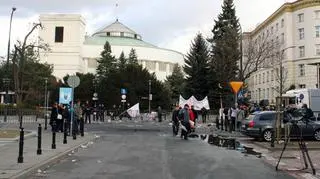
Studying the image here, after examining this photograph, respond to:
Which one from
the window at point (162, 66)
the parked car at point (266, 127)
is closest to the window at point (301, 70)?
the parked car at point (266, 127)

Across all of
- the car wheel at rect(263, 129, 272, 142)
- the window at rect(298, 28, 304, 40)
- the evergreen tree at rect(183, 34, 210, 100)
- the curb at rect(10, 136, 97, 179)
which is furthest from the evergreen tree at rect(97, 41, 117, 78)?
the curb at rect(10, 136, 97, 179)

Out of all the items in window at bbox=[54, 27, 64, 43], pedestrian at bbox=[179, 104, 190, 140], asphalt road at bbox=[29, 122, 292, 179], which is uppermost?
window at bbox=[54, 27, 64, 43]

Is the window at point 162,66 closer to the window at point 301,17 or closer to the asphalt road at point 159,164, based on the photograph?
the window at point 301,17

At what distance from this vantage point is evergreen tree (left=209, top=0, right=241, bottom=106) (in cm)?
5500

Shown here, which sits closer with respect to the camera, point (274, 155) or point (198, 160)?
point (198, 160)

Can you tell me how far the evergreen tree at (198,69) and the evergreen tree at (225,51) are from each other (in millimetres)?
1564

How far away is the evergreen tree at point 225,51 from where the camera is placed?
55.0 meters

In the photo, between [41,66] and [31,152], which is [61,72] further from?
[31,152]

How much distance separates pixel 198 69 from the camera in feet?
238

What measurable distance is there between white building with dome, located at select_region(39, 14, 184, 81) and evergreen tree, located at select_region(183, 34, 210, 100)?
4357 cm

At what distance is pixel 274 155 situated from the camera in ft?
61.4

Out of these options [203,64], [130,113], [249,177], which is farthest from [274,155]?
[203,64]

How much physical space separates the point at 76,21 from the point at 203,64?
210 ft

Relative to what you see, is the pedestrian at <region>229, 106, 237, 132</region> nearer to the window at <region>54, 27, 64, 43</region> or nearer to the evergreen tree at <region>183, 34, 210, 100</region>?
the evergreen tree at <region>183, 34, 210, 100</region>
